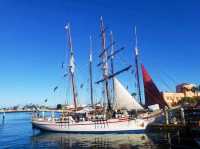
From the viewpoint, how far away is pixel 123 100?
199 feet

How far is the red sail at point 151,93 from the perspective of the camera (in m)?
55.9

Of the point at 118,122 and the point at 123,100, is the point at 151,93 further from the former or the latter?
the point at 118,122

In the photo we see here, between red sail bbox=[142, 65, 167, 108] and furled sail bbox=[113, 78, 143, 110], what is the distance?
250 centimetres

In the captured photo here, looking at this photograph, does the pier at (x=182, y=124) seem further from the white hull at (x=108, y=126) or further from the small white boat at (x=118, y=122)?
the small white boat at (x=118, y=122)

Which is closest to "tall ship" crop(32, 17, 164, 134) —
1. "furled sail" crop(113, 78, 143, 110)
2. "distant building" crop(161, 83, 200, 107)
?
"furled sail" crop(113, 78, 143, 110)

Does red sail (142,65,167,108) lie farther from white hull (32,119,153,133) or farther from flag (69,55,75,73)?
flag (69,55,75,73)

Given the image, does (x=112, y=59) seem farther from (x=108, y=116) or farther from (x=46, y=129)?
(x=46, y=129)

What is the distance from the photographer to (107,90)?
222 ft

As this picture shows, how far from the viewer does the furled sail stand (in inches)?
2331

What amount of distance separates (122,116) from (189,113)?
13709mm

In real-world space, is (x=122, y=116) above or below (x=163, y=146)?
above

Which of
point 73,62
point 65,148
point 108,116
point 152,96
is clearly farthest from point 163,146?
point 73,62

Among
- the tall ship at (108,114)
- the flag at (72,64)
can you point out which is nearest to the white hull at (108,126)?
the tall ship at (108,114)

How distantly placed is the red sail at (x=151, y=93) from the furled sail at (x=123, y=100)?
2.50m
